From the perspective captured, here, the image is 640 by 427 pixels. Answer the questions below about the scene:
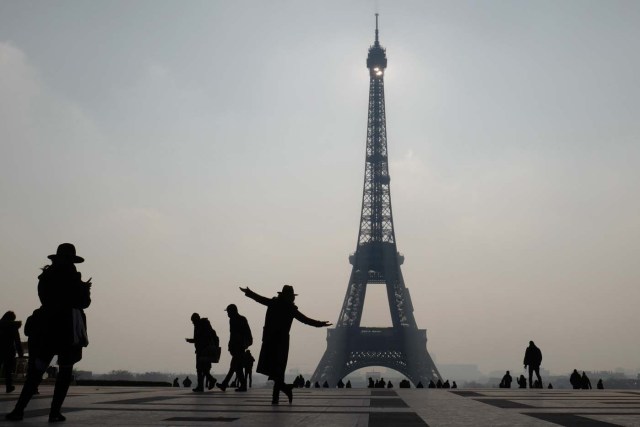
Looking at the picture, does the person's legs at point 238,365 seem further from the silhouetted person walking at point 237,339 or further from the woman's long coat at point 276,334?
the woman's long coat at point 276,334

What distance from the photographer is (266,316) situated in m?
11.7

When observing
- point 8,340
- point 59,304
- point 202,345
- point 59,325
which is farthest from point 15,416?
point 202,345

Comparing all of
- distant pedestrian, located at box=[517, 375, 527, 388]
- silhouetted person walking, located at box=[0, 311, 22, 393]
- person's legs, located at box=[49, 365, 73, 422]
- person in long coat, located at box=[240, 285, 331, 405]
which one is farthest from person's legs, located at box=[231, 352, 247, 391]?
distant pedestrian, located at box=[517, 375, 527, 388]

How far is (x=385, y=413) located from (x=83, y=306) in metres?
4.19

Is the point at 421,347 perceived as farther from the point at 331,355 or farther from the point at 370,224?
the point at 370,224

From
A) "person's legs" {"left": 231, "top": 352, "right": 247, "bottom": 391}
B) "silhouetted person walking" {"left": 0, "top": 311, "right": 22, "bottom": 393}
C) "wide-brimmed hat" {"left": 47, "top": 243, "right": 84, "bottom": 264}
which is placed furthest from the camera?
"person's legs" {"left": 231, "top": 352, "right": 247, "bottom": 391}

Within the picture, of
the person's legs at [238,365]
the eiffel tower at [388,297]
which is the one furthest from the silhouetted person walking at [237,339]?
the eiffel tower at [388,297]

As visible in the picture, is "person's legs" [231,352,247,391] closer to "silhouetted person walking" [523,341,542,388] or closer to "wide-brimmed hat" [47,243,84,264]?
"wide-brimmed hat" [47,243,84,264]

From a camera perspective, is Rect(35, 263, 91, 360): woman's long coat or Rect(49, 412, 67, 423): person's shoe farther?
Rect(35, 263, 91, 360): woman's long coat

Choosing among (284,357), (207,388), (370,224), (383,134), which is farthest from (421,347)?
(284,357)

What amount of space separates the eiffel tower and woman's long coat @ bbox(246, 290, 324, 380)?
215 ft

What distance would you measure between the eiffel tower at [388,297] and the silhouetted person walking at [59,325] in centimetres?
6969

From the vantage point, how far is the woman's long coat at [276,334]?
37.7 feet

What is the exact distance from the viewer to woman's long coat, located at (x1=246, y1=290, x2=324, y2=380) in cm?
1148
